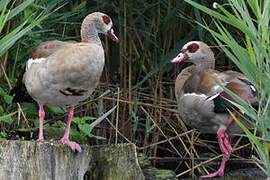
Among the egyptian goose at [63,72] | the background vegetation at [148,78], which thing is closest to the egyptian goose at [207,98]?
the background vegetation at [148,78]

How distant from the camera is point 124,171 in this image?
9.80 feet

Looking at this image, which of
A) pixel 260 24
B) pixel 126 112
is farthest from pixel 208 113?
pixel 260 24

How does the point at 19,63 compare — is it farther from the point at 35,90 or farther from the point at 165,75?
the point at 165,75

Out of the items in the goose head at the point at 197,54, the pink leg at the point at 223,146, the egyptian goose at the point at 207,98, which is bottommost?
the pink leg at the point at 223,146

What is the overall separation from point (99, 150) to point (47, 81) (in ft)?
1.87

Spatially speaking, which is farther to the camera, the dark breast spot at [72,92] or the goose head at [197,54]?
the goose head at [197,54]

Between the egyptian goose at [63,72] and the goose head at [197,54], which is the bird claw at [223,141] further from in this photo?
the egyptian goose at [63,72]

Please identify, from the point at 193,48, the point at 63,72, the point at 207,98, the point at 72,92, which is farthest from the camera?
the point at 193,48

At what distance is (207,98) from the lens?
4148 millimetres

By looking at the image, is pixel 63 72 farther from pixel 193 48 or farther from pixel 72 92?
pixel 193 48

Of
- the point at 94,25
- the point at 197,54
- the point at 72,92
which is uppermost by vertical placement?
the point at 94,25

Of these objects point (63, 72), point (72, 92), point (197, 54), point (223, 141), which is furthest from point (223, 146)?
point (63, 72)

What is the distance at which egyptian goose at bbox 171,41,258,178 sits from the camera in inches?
158

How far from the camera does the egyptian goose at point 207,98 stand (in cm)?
402
